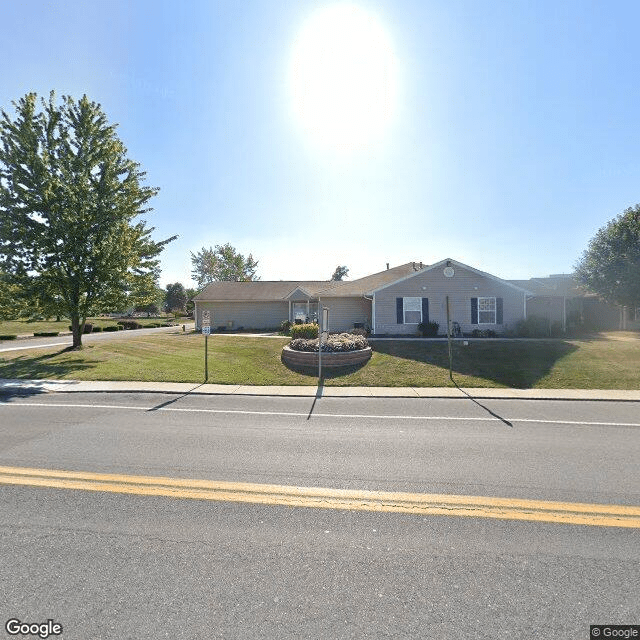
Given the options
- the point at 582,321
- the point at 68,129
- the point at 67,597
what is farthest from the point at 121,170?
the point at 582,321

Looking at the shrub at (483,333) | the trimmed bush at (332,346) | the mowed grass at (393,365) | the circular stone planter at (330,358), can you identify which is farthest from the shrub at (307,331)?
the shrub at (483,333)

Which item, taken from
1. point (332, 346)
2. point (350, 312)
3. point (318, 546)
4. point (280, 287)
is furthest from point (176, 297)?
point (318, 546)

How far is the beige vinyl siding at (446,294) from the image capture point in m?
23.0

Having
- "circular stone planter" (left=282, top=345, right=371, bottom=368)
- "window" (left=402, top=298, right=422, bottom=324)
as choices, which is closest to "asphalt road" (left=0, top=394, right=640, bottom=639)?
"circular stone planter" (left=282, top=345, right=371, bottom=368)

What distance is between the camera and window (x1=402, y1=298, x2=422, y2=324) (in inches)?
915

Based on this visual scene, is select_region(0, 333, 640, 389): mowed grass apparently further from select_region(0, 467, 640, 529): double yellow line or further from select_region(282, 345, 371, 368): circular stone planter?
select_region(0, 467, 640, 529): double yellow line

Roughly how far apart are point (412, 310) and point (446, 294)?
221 centimetres

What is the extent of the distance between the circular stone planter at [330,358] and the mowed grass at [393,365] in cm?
52

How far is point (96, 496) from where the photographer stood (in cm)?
486

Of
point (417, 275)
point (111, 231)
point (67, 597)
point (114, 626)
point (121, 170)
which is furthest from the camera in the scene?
point (417, 275)

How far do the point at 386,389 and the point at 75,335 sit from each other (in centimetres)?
1726

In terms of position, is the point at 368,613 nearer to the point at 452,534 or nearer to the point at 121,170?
the point at 452,534

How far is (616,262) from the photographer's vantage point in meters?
28.5

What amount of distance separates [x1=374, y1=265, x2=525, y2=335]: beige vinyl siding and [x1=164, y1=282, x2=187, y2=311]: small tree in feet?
230
